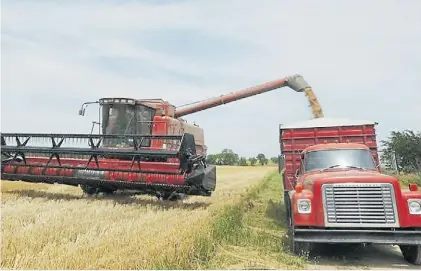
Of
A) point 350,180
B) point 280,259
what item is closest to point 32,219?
point 280,259

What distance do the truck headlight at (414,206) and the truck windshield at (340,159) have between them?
4.53ft

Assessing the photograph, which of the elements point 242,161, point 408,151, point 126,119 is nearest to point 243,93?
point 126,119

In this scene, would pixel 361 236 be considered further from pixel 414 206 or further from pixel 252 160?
pixel 252 160

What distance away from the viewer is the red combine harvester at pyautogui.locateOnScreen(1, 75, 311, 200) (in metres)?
8.62

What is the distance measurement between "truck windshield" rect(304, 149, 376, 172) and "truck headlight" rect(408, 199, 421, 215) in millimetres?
1379

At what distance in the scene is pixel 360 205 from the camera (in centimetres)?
566

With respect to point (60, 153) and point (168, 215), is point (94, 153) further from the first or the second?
point (168, 215)

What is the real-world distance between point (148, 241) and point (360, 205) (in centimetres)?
303

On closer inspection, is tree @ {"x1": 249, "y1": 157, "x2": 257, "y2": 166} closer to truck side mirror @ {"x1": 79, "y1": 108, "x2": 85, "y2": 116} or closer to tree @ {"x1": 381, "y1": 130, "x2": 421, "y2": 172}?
tree @ {"x1": 381, "y1": 130, "x2": 421, "y2": 172}

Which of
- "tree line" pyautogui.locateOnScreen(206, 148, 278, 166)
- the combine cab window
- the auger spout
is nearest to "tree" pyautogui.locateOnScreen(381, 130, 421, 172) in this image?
the auger spout

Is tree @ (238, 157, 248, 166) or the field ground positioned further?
tree @ (238, 157, 248, 166)

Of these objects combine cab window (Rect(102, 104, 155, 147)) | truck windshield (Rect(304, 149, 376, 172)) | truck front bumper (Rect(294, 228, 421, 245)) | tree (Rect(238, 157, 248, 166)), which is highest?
tree (Rect(238, 157, 248, 166))

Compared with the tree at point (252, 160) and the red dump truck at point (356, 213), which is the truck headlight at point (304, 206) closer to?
the red dump truck at point (356, 213)

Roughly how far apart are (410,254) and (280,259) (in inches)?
79.8
